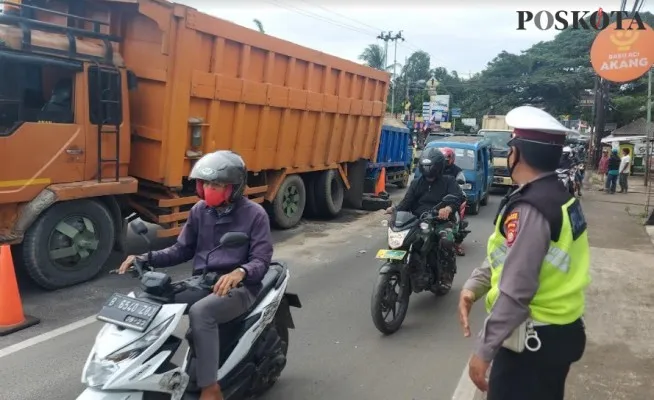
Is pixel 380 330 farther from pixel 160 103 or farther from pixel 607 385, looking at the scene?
pixel 160 103

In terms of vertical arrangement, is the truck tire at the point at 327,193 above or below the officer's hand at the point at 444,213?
below

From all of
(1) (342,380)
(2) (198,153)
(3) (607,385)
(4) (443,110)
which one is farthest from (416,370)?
(4) (443,110)

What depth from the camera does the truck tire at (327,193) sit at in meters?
10.4

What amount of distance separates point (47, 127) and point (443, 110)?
152ft

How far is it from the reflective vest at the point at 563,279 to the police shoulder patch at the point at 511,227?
34 millimetres

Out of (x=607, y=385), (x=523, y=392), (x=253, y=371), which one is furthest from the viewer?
(x=607, y=385)

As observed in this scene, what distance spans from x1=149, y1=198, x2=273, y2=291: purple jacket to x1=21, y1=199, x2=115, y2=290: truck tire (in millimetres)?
2973

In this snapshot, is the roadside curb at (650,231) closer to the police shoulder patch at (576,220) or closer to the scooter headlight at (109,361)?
the police shoulder patch at (576,220)

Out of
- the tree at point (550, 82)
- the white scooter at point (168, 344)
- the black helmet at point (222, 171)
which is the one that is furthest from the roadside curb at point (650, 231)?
the tree at point (550, 82)

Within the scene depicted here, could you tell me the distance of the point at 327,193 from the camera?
10445mm

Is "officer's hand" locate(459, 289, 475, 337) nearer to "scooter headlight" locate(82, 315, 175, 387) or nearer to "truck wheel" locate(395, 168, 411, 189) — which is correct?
"scooter headlight" locate(82, 315, 175, 387)

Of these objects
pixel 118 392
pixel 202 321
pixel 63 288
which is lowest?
pixel 63 288

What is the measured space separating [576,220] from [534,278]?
0.28m

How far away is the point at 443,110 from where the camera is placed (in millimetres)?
49438
